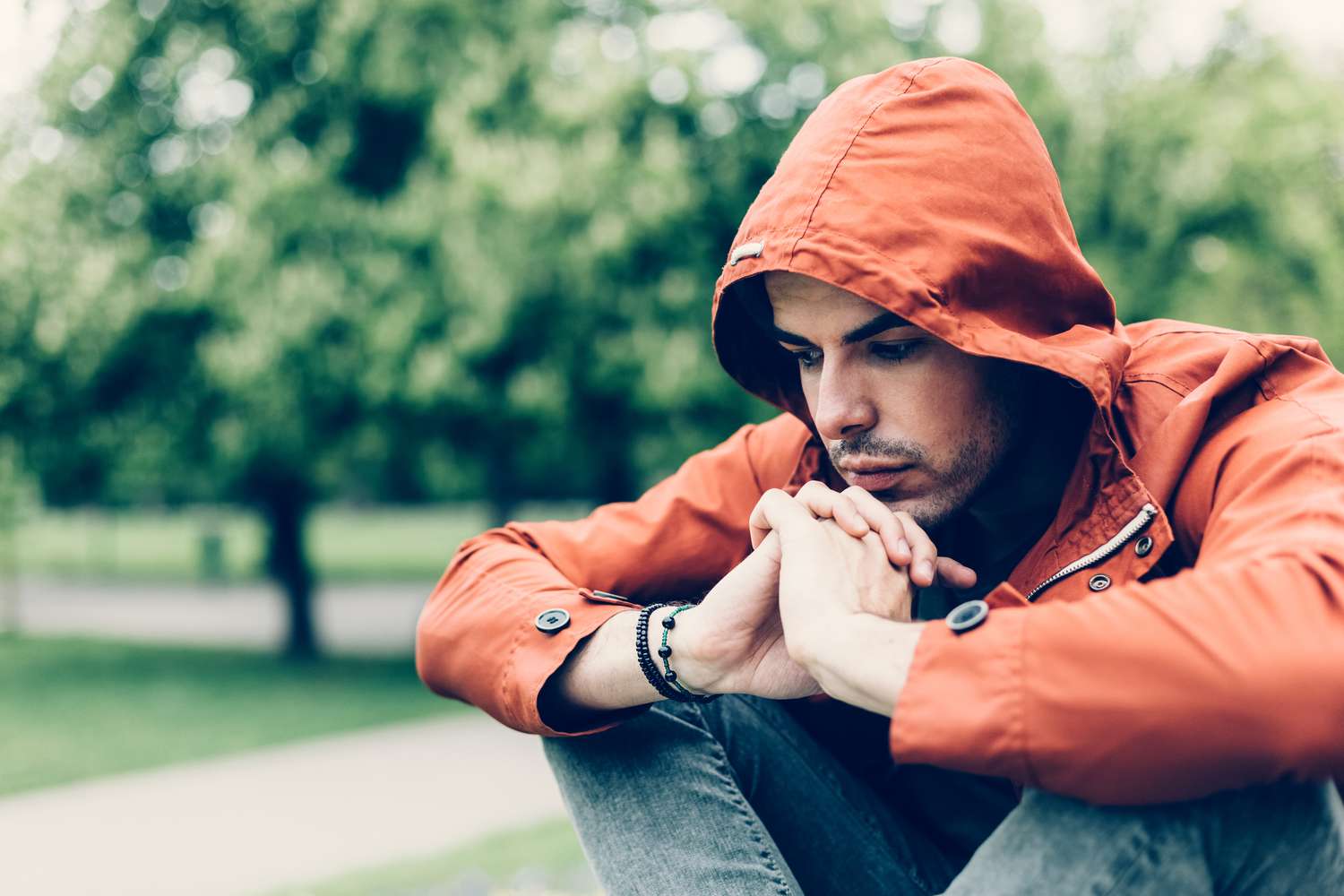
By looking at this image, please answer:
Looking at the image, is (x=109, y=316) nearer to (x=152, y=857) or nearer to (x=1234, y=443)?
(x=152, y=857)

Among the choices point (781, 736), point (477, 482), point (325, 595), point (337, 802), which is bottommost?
point (325, 595)

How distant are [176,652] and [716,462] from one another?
13.3 metres

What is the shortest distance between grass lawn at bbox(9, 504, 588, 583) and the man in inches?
660

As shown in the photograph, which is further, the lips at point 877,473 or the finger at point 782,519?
the lips at point 877,473

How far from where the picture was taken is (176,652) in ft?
46.9

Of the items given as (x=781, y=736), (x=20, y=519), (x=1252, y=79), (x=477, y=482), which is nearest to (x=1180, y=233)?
(x=1252, y=79)

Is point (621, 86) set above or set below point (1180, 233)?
above

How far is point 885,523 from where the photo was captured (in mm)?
1891

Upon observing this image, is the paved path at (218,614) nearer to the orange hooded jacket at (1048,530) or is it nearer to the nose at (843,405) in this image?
the orange hooded jacket at (1048,530)

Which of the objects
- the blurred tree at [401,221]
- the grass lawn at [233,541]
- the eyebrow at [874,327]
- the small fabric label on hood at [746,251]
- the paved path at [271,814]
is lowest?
the grass lawn at [233,541]

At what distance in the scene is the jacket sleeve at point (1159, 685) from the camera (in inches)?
52.7

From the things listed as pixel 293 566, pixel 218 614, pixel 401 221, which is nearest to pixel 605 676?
pixel 401 221

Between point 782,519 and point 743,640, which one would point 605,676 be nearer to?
point 743,640

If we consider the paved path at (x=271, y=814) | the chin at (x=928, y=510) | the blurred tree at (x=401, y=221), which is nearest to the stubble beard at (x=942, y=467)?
the chin at (x=928, y=510)
